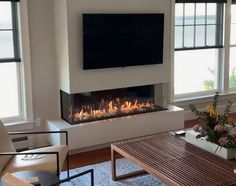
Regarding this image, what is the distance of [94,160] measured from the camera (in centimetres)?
464

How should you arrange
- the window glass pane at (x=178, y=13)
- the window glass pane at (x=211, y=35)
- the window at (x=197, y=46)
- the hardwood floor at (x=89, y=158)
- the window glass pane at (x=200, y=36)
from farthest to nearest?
the window glass pane at (x=211, y=35)
the window glass pane at (x=200, y=36)
the window at (x=197, y=46)
the window glass pane at (x=178, y=13)
the hardwood floor at (x=89, y=158)

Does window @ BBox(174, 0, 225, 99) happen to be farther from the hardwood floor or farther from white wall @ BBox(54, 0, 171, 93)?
the hardwood floor

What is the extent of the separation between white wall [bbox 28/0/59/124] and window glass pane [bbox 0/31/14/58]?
0.80 ft

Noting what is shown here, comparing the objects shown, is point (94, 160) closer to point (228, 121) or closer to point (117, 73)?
point (117, 73)

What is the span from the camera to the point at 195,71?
6156 millimetres

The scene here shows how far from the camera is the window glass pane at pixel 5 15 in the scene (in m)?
4.64

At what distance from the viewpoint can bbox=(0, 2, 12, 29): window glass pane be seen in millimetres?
4636

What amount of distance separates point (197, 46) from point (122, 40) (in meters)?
1.56

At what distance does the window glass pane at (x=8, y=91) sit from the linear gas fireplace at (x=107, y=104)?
22.6 inches

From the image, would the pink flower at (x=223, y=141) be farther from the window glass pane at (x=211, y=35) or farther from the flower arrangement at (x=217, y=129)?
the window glass pane at (x=211, y=35)

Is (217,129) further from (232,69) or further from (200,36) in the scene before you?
(232,69)

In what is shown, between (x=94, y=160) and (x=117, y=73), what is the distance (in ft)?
3.75

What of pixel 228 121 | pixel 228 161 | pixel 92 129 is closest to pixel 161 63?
pixel 92 129

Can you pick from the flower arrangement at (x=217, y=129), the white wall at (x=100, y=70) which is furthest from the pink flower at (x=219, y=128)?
the white wall at (x=100, y=70)
